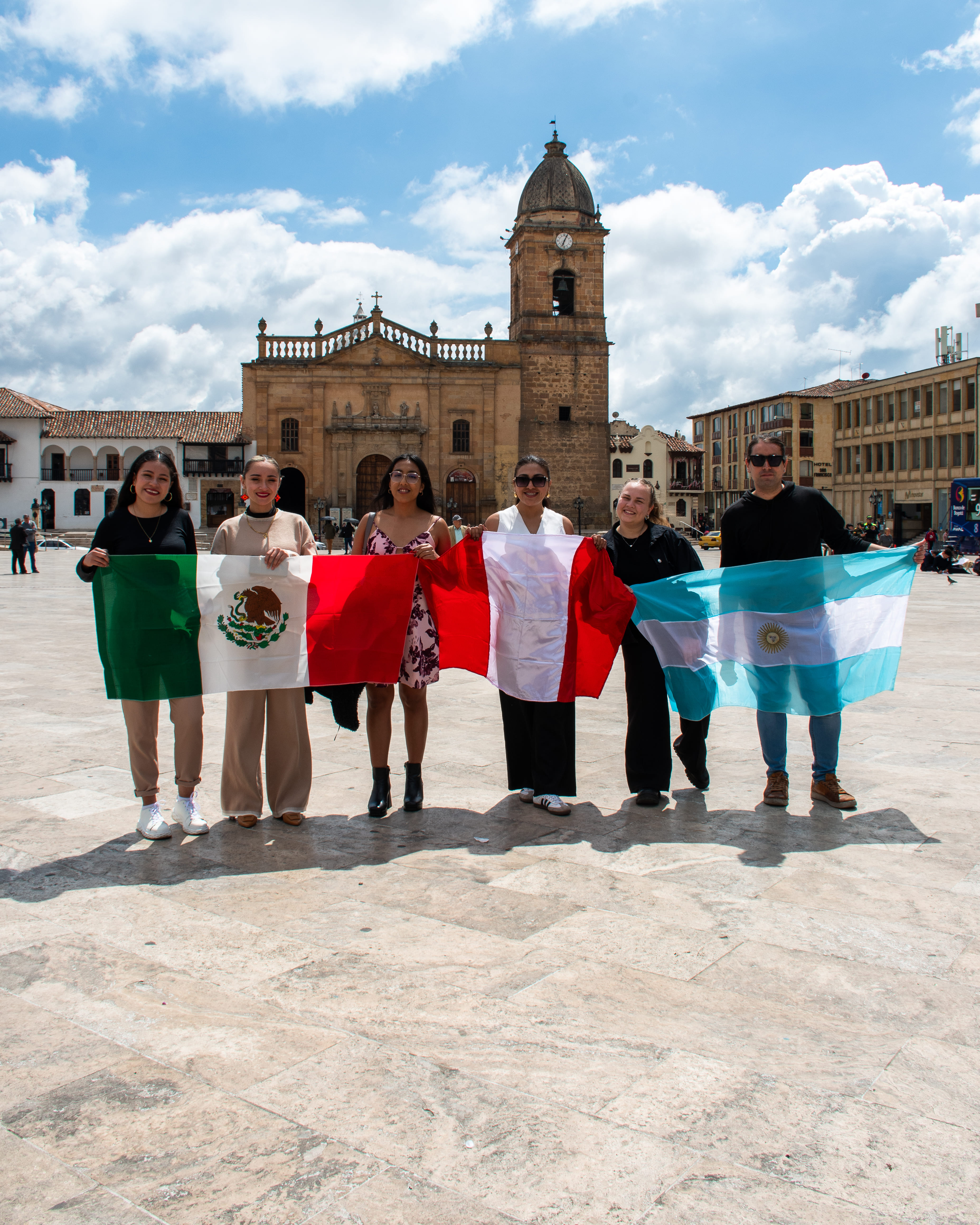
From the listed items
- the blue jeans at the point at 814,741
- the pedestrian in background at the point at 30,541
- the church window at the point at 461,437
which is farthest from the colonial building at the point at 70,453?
the blue jeans at the point at 814,741

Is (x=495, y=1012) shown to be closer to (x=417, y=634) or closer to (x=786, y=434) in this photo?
(x=417, y=634)

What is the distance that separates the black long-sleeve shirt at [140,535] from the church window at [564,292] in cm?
5014

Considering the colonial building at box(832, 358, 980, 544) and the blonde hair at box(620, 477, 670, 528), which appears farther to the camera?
the colonial building at box(832, 358, 980, 544)

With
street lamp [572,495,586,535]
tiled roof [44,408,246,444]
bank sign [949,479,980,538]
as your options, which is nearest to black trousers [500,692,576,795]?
bank sign [949,479,980,538]

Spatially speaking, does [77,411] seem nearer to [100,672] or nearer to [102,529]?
[100,672]

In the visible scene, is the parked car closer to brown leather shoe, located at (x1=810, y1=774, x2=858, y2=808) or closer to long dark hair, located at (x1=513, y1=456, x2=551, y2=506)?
long dark hair, located at (x1=513, y1=456, x2=551, y2=506)

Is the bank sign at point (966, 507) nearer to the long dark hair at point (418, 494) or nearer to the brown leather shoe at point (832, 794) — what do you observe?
the brown leather shoe at point (832, 794)

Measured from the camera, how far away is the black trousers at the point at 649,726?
17.7ft

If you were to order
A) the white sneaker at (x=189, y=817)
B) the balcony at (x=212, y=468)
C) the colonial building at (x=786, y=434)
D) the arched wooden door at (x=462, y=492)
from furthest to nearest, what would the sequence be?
1. the colonial building at (x=786, y=434)
2. the balcony at (x=212, y=468)
3. the arched wooden door at (x=462, y=492)
4. the white sneaker at (x=189, y=817)

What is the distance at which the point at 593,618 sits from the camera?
18.0 ft

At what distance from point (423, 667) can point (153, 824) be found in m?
1.56

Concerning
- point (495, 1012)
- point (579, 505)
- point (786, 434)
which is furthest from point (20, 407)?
point (495, 1012)

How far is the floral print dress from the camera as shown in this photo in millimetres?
5406

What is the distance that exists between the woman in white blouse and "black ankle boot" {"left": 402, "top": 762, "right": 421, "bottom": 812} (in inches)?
19.6
